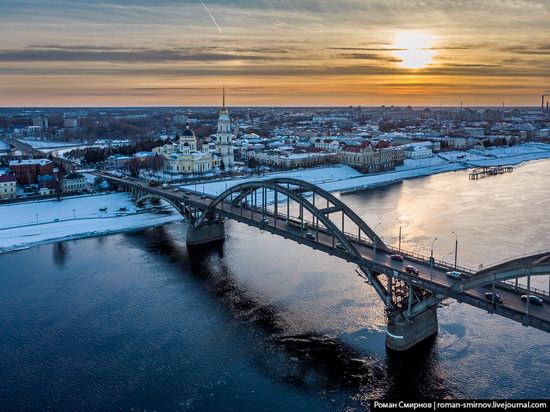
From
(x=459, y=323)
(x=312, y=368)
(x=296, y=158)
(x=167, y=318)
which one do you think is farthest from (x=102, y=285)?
(x=296, y=158)

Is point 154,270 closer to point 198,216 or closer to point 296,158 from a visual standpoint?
point 198,216

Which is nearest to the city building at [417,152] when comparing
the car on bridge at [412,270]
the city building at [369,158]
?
the city building at [369,158]

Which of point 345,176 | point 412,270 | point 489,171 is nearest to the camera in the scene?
point 412,270

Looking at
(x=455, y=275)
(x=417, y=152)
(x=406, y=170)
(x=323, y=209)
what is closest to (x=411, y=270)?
(x=455, y=275)

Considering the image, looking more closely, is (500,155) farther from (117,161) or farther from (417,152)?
(117,161)

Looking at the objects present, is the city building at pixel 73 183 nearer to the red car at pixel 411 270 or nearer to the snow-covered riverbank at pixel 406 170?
the snow-covered riverbank at pixel 406 170
